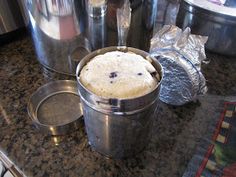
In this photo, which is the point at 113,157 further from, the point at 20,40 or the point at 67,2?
the point at 20,40

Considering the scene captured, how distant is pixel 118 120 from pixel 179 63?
17 centimetres

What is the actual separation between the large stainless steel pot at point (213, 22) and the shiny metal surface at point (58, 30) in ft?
0.84

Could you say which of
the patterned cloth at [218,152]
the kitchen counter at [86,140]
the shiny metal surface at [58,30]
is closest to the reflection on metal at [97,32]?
the shiny metal surface at [58,30]

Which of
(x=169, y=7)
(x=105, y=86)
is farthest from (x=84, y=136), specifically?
(x=169, y=7)

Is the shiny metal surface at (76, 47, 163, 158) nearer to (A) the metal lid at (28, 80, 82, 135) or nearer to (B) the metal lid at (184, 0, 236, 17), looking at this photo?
(A) the metal lid at (28, 80, 82, 135)

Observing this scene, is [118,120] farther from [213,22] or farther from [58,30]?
[213,22]

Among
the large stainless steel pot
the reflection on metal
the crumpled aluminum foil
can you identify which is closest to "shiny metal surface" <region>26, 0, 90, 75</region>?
the reflection on metal

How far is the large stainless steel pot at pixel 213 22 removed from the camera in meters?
0.51

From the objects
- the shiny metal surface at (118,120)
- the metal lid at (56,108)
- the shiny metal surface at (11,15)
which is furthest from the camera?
the shiny metal surface at (11,15)

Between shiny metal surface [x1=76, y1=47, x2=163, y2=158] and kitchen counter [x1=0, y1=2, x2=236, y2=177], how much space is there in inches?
1.0

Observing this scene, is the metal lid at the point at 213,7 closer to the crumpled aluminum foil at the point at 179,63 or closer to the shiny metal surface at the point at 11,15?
the crumpled aluminum foil at the point at 179,63

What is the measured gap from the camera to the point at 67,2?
42 centimetres

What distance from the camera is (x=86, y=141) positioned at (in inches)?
16.6

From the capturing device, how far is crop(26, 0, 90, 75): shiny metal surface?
1.42ft
